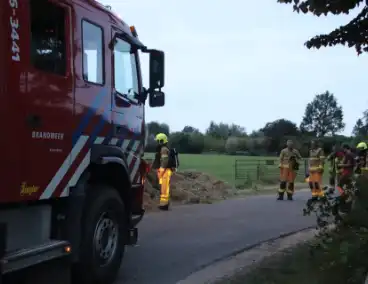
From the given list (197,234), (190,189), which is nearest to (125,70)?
(197,234)

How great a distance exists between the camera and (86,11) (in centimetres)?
566

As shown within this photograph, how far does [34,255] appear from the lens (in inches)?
182

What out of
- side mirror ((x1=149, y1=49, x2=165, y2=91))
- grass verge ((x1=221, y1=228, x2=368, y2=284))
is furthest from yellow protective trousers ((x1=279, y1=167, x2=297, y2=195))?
side mirror ((x1=149, y1=49, x2=165, y2=91))

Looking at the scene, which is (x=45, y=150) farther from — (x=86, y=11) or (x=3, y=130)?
(x=86, y=11)

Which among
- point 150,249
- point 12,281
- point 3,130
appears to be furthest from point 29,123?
point 150,249

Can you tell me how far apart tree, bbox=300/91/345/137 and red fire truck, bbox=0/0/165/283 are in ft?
440

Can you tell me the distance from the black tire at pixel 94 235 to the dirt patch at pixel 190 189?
6.73 m

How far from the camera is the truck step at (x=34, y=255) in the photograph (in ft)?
14.1

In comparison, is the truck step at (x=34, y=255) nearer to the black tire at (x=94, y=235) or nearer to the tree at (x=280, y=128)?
the black tire at (x=94, y=235)

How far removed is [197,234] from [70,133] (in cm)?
509

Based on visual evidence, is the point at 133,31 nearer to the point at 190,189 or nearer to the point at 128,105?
the point at 128,105

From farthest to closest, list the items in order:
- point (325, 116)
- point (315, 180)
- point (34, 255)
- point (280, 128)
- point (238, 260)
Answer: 1. point (325, 116)
2. point (280, 128)
3. point (315, 180)
4. point (238, 260)
5. point (34, 255)

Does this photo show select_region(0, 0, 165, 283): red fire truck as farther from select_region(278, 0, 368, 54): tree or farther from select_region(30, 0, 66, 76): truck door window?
select_region(278, 0, 368, 54): tree

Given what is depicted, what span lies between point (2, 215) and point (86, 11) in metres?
2.37
